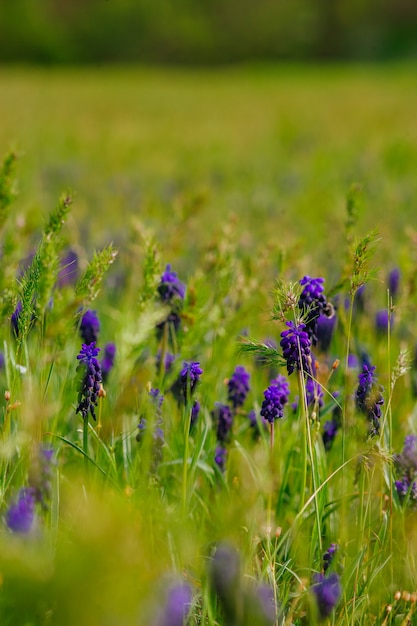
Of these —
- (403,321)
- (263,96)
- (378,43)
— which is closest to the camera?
(403,321)

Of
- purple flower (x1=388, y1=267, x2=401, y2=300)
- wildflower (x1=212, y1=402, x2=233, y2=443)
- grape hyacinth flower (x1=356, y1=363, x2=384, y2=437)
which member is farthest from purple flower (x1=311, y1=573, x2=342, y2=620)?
purple flower (x1=388, y1=267, x2=401, y2=300)

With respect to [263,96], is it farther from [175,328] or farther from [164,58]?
[164,58]

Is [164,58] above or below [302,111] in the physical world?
above

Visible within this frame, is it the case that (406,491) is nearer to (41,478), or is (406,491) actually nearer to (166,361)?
(166,361)

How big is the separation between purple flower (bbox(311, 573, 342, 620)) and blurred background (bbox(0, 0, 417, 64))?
5292cm

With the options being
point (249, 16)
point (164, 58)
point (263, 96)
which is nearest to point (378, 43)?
point (249, 16)

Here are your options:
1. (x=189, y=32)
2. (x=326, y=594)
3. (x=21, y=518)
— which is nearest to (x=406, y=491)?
(x=326, y=594)

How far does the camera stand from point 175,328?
8.66ft

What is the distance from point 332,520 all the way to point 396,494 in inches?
6.8

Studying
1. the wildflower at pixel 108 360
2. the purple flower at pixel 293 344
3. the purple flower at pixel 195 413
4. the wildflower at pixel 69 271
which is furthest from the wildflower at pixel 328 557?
the wildflower at pixel 69 271

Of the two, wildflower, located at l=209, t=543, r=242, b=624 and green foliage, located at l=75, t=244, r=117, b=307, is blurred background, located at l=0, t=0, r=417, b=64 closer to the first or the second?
green foliage, located at l=75, t=244, r=117, b=307

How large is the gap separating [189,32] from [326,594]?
181 feet

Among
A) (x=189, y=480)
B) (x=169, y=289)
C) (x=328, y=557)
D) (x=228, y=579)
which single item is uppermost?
(x=169, y=289)

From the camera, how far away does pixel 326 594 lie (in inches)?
52.6
